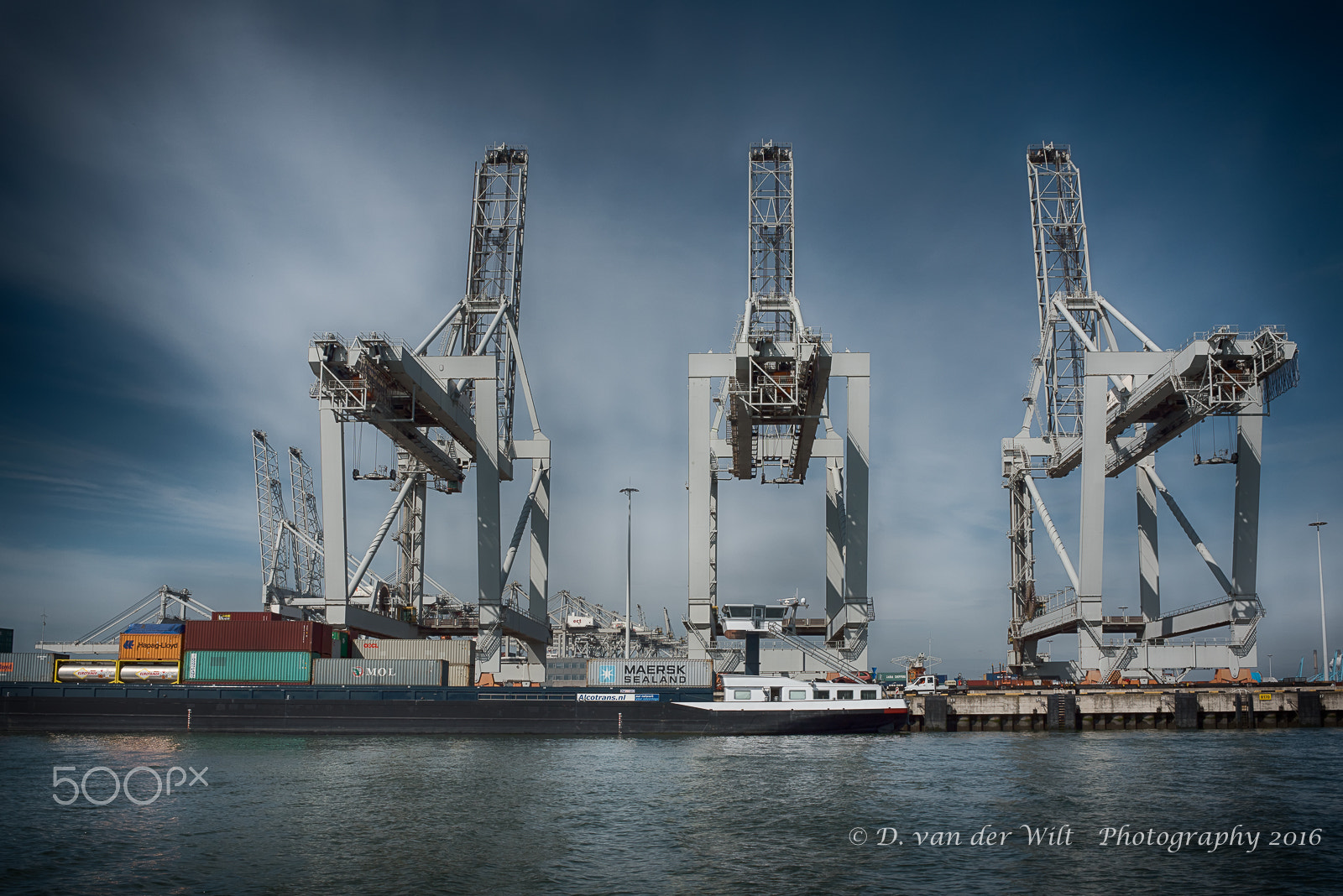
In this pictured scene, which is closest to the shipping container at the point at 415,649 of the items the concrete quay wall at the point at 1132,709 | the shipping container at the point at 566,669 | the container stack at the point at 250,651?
the container stack at the point at 250,651

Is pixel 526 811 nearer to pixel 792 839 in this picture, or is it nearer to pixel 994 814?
pixel 792 839

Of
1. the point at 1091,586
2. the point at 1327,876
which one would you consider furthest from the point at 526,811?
the point at 1091,586

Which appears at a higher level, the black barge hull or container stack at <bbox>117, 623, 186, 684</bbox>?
container stack at <bbox>117, 623, 186, 684</bbox>

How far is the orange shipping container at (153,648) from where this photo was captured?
4594cm

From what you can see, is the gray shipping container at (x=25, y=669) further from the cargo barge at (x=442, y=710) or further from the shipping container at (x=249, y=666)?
the shipping container at (x=249, y=666)

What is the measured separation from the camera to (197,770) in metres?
28.6

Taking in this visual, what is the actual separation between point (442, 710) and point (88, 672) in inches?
740

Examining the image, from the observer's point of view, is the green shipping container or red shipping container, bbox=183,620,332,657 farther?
red shipping container, bbox=183,620,332,657

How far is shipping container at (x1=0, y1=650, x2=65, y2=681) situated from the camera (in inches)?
1829

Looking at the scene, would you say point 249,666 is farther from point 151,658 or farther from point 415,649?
point 415,649

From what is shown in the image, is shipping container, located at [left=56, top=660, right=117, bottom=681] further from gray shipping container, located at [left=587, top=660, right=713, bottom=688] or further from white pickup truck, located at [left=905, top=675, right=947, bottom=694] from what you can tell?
white pickup truck, located at [left=905, top=675, right=947, bottom=694]

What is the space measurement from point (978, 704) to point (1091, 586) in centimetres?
943

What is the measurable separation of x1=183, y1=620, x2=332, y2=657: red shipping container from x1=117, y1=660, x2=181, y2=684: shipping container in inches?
51.7

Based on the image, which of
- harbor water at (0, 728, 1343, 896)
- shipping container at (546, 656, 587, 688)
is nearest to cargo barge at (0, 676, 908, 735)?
harbor water at (0, 728, 1343, 896)
